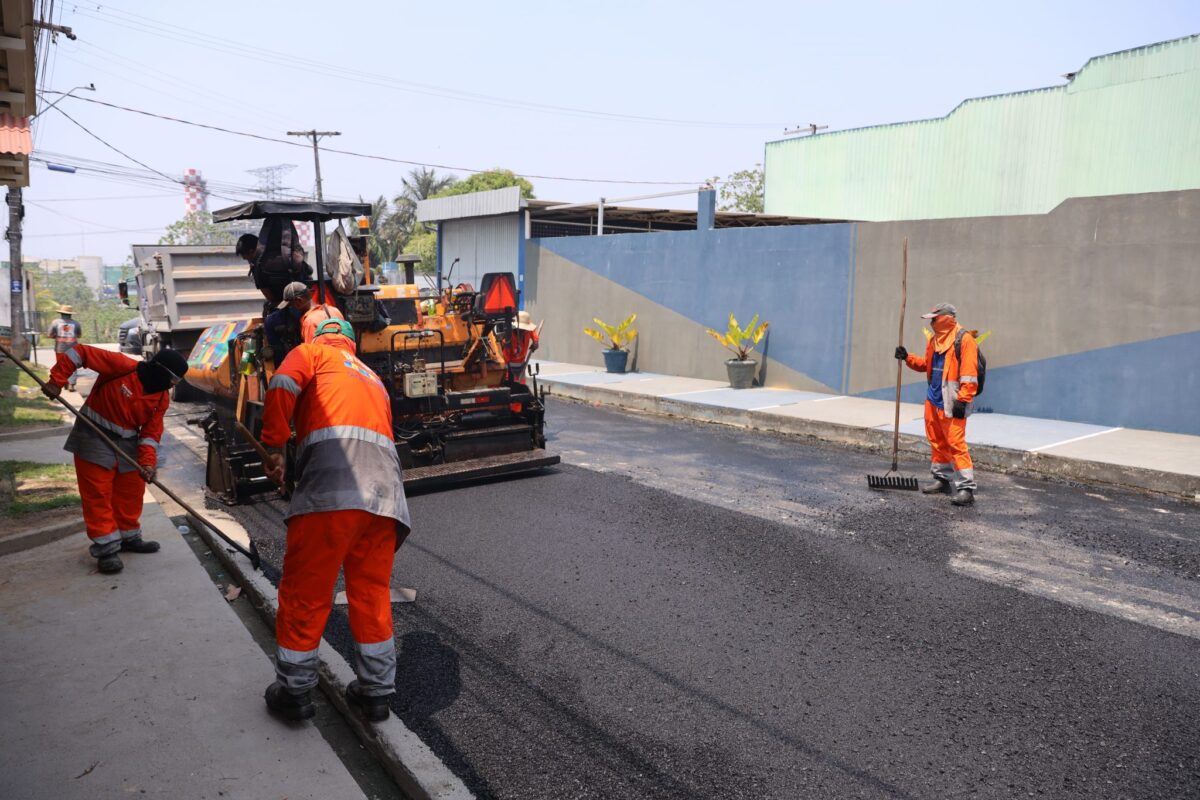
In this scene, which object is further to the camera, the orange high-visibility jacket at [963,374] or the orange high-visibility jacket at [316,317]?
the orange high-visibility jacket at [963,374]

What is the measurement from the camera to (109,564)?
217 inches

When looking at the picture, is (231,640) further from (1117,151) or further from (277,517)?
(1117,151)

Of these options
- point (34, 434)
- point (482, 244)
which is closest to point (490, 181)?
point (482, 244)

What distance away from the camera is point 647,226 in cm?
2358

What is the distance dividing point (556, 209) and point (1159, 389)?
45.1 ft

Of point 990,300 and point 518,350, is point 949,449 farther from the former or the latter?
point 990,300

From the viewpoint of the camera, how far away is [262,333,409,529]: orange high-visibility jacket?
3.65 metres

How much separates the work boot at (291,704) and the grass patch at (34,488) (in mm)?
4177

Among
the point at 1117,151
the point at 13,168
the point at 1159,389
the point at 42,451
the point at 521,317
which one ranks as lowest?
the point at 42,451

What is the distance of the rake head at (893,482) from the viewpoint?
26.8 ft

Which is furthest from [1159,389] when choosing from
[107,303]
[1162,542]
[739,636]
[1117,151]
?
[107,303]

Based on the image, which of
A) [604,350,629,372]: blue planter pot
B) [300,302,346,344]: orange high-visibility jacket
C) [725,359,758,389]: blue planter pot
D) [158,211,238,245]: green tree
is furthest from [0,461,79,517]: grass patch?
[158,211,238,245]: green tree

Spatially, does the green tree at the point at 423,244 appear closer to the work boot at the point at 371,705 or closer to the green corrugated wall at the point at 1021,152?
the green corrugated wall at the point at 1021,152

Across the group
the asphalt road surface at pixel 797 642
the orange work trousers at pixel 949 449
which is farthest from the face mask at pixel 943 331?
the asphalt road surface at pixel 797 642
